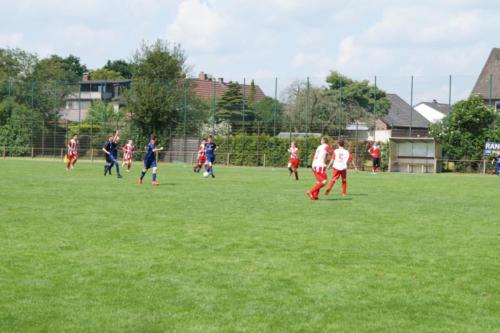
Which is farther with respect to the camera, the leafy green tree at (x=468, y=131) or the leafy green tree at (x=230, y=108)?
the leafy green tree at (x=230, y=108)

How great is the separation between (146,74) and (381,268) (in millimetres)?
51656

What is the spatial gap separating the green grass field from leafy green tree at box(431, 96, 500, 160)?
2949cm

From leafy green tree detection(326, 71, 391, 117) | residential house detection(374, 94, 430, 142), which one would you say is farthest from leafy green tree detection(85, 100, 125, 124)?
residential house detection(374, 94, 430, 142)

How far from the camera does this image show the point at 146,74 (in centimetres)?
5816

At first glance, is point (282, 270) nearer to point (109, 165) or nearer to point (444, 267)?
point (444, 267)

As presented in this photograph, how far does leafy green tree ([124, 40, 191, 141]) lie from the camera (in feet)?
178

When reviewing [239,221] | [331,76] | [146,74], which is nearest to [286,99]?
[146,74]

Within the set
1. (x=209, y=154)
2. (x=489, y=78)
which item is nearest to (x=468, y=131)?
(x=489, y=78)

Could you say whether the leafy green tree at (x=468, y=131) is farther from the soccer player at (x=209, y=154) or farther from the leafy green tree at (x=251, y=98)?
the soccer player at (x=209, y=154)

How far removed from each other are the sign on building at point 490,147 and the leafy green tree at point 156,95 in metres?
24.2

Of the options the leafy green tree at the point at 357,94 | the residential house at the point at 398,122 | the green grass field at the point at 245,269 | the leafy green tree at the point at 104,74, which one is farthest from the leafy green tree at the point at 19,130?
the leafy green tree at the point at 104,74

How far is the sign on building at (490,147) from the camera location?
140 feet

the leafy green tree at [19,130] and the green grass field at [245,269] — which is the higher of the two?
the leafy green tree at [19,130]

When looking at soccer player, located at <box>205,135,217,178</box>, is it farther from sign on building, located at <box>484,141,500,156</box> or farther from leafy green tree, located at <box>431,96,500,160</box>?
sign on building, located at <box>484,141,500,156</box>
